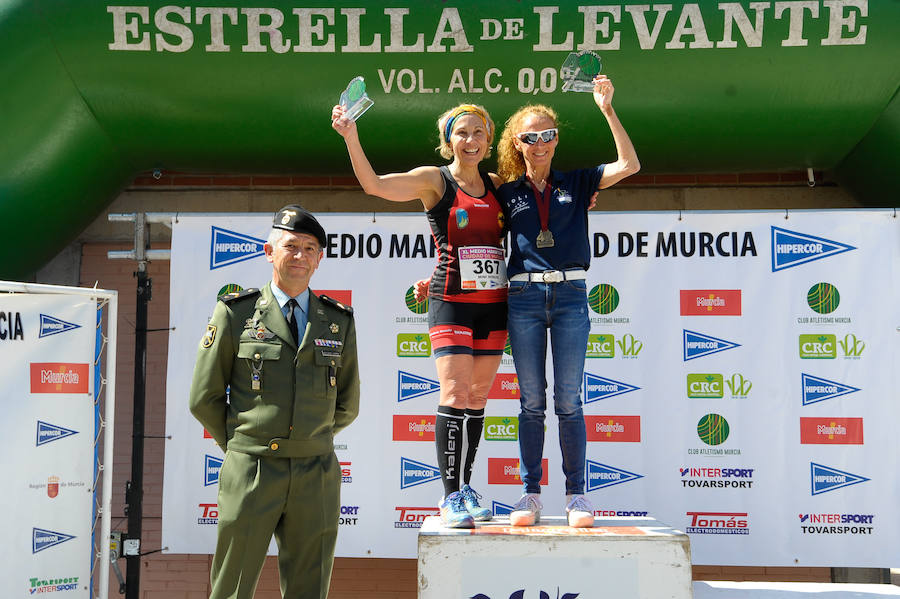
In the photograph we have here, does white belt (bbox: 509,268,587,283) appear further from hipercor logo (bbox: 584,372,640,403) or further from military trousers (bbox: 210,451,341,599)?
hipercor logo (bbox: 584,372,640,403)

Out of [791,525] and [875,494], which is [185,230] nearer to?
[791,525]

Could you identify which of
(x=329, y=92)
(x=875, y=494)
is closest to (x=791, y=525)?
(x=875, y=494)

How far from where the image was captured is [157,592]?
5.05 meters

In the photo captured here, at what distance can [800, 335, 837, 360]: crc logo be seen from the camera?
168 inches

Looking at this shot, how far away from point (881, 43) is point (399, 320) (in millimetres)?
2766

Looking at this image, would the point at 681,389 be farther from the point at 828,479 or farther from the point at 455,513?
the point at 455,513

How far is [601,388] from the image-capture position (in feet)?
14.3

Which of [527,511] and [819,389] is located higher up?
[819,389]

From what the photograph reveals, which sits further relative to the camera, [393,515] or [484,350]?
[393,515]

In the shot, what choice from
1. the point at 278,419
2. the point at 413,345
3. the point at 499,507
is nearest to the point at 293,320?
the point at 278,419

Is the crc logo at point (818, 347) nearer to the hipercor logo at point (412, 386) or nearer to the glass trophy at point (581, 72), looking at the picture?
the hipercor logo at point (412, 386)

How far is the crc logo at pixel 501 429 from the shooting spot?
14.4 feet

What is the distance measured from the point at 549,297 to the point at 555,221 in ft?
0.92

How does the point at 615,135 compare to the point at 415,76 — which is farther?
the point at 415,76
